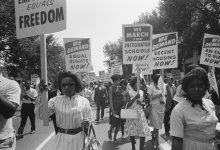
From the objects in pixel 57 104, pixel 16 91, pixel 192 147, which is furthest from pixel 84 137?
pixel 192 147

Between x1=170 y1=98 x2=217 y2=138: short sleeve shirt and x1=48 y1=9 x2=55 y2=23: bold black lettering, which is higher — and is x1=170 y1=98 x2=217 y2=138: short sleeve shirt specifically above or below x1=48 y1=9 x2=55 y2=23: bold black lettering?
below

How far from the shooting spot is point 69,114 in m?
4.40

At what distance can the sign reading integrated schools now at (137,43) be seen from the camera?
8.34 m

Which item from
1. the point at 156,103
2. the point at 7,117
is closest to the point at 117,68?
the point at 156,103

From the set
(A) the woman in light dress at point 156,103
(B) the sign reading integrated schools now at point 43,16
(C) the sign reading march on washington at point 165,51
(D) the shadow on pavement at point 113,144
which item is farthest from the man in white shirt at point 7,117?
(C) the sign reading march on washington at point 165,51

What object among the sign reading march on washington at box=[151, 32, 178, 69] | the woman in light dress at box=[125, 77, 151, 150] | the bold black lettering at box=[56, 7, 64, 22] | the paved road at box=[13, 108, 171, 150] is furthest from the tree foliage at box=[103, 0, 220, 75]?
the bold black lettering at box=[56, 7, 64, 22]

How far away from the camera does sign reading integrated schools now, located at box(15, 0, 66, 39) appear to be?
15.8 feet

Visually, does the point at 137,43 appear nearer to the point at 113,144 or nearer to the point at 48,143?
the point at 113,144

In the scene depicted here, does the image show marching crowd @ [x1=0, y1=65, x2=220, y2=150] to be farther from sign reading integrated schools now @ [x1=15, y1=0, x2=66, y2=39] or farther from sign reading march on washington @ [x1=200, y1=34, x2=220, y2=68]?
sign reading march on washington @ [x1=200, y1=34, x2=220, y2=68]

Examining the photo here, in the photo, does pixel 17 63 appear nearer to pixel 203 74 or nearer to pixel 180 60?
pixel 180 60

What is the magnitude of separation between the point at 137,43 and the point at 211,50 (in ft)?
11.9

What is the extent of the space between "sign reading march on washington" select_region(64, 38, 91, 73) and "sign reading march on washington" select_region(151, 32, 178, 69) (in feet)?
7.61

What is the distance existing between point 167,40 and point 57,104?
7.89 meters

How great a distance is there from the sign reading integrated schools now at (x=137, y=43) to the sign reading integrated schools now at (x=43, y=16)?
370 cm
